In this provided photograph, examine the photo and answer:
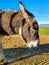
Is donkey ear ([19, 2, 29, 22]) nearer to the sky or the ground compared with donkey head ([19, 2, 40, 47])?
nearer to the sky

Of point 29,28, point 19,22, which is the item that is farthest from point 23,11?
point 29,28

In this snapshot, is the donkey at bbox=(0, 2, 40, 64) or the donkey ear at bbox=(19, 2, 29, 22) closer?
the donkey ear at bbox=(19, 2, 29, 22)

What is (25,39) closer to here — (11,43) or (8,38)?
(11,43)

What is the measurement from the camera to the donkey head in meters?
7.66

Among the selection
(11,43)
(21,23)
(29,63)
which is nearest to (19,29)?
(21,23)

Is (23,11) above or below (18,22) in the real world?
above

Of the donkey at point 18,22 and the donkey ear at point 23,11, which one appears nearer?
the donkey ear at point 23,11

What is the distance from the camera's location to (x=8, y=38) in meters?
14.5

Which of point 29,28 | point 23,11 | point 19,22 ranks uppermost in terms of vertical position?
point 23,11

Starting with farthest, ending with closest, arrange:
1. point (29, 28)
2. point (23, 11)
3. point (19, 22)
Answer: point (29, 28)
point (19, 22)
point (23, 11)

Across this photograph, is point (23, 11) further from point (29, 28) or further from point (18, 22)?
point (29, 28)

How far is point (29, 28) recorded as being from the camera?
27.0 feet

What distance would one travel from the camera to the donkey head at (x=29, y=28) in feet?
25.1

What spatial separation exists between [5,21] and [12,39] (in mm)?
6501
